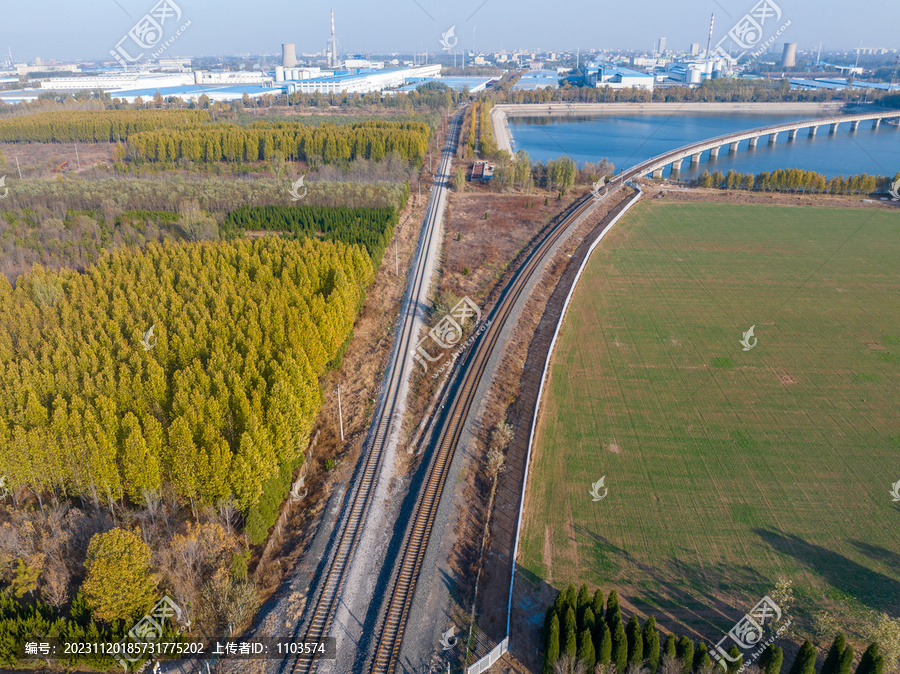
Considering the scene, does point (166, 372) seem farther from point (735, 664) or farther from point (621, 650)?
point (735, 664)

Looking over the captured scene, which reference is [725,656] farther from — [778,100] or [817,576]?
[778,100]

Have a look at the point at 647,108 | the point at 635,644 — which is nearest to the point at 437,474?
the point at 635,644

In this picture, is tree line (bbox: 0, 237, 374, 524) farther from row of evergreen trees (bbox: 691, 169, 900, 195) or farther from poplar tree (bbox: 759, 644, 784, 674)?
row of evergreen trees (bbox: 691, 169, 900, 195)

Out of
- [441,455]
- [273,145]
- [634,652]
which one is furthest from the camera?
[273,145]

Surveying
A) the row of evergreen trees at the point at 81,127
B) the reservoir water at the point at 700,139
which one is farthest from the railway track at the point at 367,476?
the row of evergreen trees at the point at 81,127

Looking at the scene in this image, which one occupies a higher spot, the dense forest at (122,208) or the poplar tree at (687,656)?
the dense forest at (122,208)

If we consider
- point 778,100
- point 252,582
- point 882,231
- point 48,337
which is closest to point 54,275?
point 48,337

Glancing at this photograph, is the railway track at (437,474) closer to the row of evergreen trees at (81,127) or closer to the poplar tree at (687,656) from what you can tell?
the poplar tree at (687,656)
